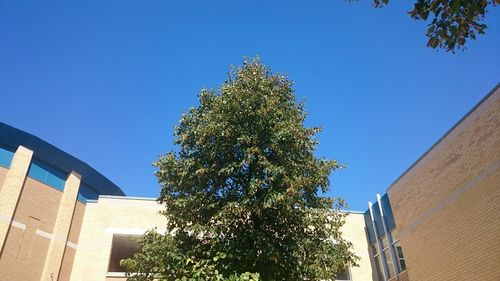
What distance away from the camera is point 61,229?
25969mm

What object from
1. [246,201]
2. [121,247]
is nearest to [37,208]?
[121,247]

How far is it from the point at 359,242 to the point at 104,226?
51.1 feet

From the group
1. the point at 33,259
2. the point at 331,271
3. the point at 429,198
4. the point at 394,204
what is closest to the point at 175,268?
the point at 331,271

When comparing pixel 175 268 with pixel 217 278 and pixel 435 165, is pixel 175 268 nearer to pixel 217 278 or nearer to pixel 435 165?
pixel 217 278

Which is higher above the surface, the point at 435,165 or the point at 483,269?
the point at 435,165

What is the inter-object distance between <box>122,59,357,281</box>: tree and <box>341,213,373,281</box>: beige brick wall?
13479 mm

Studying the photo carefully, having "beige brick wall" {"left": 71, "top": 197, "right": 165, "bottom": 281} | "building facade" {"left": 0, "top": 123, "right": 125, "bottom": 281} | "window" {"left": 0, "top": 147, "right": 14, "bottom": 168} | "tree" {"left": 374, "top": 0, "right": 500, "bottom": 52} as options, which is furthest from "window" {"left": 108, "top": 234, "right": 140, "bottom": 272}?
"tree" {"left": 374, "top": 0, "right": 500, "bottom": 52}

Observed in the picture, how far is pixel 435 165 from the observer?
19.2m

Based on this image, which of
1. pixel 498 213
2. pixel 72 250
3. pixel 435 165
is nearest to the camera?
pixel 498 213

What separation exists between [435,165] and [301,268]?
10058 millimetres

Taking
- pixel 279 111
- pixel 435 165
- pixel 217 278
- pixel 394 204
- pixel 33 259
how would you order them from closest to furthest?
1. pixel 217 278
2. pixel 279 111
3. pixel 435 165
4. pixel 394 204
5. pixel 33 259

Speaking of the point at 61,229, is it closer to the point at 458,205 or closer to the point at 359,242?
the point at 359,242

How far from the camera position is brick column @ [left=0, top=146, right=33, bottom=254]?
2319cm

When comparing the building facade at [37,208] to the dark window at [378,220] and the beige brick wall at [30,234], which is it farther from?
the dark window at [378,220]
